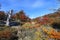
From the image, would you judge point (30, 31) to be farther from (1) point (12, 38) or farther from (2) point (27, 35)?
(1) point (12, 38)

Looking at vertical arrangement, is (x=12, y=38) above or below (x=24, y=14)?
below

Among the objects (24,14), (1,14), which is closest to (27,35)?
(1,14)

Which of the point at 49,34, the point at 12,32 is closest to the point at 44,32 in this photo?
the point at 49,34

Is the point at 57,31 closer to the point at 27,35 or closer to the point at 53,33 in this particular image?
the point at 53,33

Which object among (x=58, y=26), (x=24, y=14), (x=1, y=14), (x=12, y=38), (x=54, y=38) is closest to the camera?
(x=54, y=38)

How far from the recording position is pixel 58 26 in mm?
26000

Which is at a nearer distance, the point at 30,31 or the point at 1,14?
the point at 30,31

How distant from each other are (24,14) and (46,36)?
33.6 m

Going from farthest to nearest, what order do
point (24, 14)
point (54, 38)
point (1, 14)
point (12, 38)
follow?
point (24, 14)
point (1, 14)
point (12, 38)
point (54, 38)

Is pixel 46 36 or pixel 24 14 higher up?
pixel 24 14

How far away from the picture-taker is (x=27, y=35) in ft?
72.8

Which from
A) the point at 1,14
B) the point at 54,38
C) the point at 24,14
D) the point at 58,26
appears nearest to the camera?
the point at 54,38

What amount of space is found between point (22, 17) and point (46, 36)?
105 feet

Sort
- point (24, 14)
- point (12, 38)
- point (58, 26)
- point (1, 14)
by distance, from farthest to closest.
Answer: point (24, 14), point (1, 14), point (58, 26), point (12, 38)
